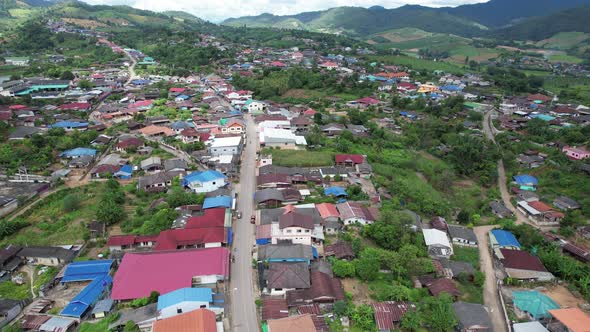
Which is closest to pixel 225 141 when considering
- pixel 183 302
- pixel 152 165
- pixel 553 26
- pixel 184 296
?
pixel 152 165

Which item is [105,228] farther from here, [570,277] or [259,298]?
[570,277]

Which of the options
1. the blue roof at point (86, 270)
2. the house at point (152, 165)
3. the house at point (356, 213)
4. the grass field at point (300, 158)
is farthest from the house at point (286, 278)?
the house at point (152, 165)

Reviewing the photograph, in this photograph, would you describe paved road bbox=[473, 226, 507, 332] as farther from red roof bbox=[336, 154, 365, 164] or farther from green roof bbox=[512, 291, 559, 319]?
red roof bbox=[336, 154, 365, 164]

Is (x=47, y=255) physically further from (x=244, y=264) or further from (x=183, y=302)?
(x=244, y=264)

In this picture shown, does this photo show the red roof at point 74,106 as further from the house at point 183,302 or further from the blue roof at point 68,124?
the house at point 183,302

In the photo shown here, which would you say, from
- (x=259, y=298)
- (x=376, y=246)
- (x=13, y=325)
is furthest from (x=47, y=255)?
(x=376, y=246)

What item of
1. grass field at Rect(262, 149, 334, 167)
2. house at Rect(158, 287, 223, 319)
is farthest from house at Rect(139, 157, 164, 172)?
house at Rect(158, 287, 223, 319)
